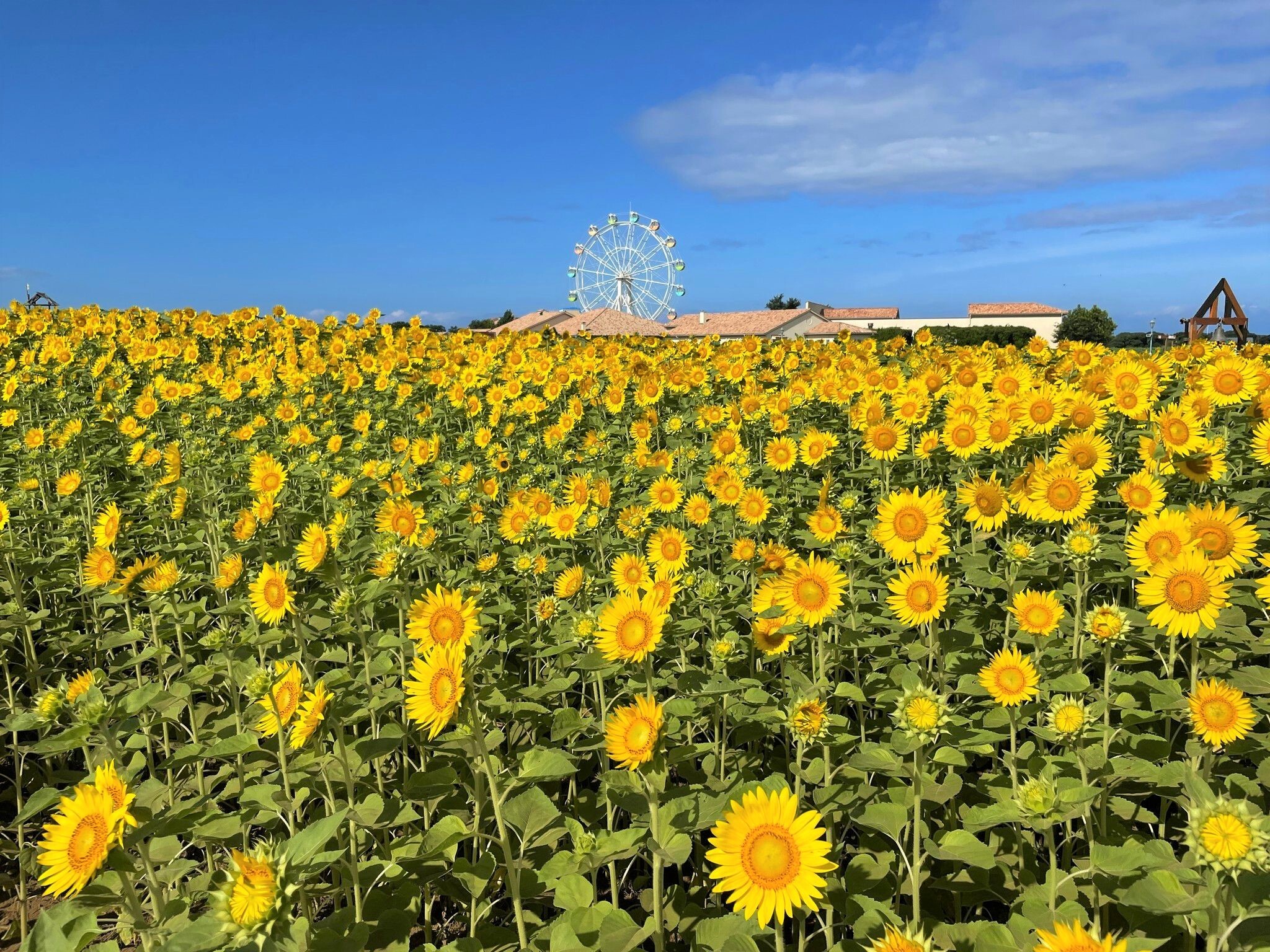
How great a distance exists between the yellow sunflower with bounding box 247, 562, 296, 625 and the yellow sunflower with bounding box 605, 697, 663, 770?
1.77 metres

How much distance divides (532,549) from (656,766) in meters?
3.43

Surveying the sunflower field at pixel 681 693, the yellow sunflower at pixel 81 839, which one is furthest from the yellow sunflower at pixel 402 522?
the yellow sunflower at pixel 81 839

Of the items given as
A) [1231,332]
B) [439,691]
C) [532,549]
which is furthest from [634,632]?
[1231,332]

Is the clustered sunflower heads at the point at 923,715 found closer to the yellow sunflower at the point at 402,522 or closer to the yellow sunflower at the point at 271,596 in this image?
the yellow sunflower at the point at 271,596

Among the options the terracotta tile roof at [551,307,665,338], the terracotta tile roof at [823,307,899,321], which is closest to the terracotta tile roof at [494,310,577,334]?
the terracotta tile roof at [551,307,665,338]

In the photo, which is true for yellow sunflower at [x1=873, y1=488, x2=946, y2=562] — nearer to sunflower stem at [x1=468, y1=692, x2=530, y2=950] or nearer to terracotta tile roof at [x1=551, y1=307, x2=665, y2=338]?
sunflower stem at [x1=468, y1=692, x2=530, y2=950]

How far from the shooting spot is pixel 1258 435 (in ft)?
14.9

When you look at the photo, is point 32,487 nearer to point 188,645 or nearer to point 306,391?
point 188,645

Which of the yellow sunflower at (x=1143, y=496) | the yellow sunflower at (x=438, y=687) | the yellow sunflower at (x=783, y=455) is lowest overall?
the yellow sunflower at (x=438, y=687)

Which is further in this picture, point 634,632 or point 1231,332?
point 1231,332

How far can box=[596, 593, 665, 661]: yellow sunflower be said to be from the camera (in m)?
2.42

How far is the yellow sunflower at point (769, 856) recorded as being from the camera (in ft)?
5.79

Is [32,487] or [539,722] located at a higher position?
[32,487]

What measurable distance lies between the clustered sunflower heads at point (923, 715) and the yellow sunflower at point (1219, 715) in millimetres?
1008
